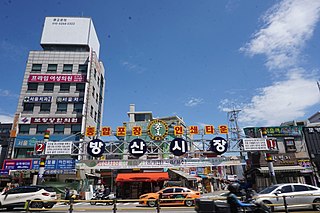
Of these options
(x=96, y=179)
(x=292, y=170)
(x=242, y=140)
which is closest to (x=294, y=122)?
(x=292, y=170)

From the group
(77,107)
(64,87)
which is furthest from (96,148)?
(64,87)

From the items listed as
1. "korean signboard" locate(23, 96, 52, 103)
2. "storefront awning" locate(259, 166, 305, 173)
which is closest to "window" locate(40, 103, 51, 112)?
"korean signboard" locate(23, 96, 52, 103)

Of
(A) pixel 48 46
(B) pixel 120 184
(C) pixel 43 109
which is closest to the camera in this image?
(B) pixel 120 184

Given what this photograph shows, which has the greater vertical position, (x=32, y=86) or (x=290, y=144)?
(x=32, y=86)

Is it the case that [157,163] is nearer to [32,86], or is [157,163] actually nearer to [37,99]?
[37,99]

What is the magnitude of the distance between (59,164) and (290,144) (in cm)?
2465

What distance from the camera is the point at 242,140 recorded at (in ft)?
63.3

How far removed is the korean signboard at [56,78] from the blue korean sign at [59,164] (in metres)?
17.7

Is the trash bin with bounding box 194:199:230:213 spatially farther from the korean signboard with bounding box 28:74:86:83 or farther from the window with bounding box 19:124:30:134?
the window with bounding box 19:124:30:134

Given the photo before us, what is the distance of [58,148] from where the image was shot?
1942 centimetres

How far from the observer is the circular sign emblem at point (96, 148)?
750 inches

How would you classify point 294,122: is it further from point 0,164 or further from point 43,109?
point 0,164

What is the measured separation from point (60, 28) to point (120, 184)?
3160 centimetres

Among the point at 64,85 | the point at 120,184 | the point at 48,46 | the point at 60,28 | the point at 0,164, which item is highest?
the point at 60,28
